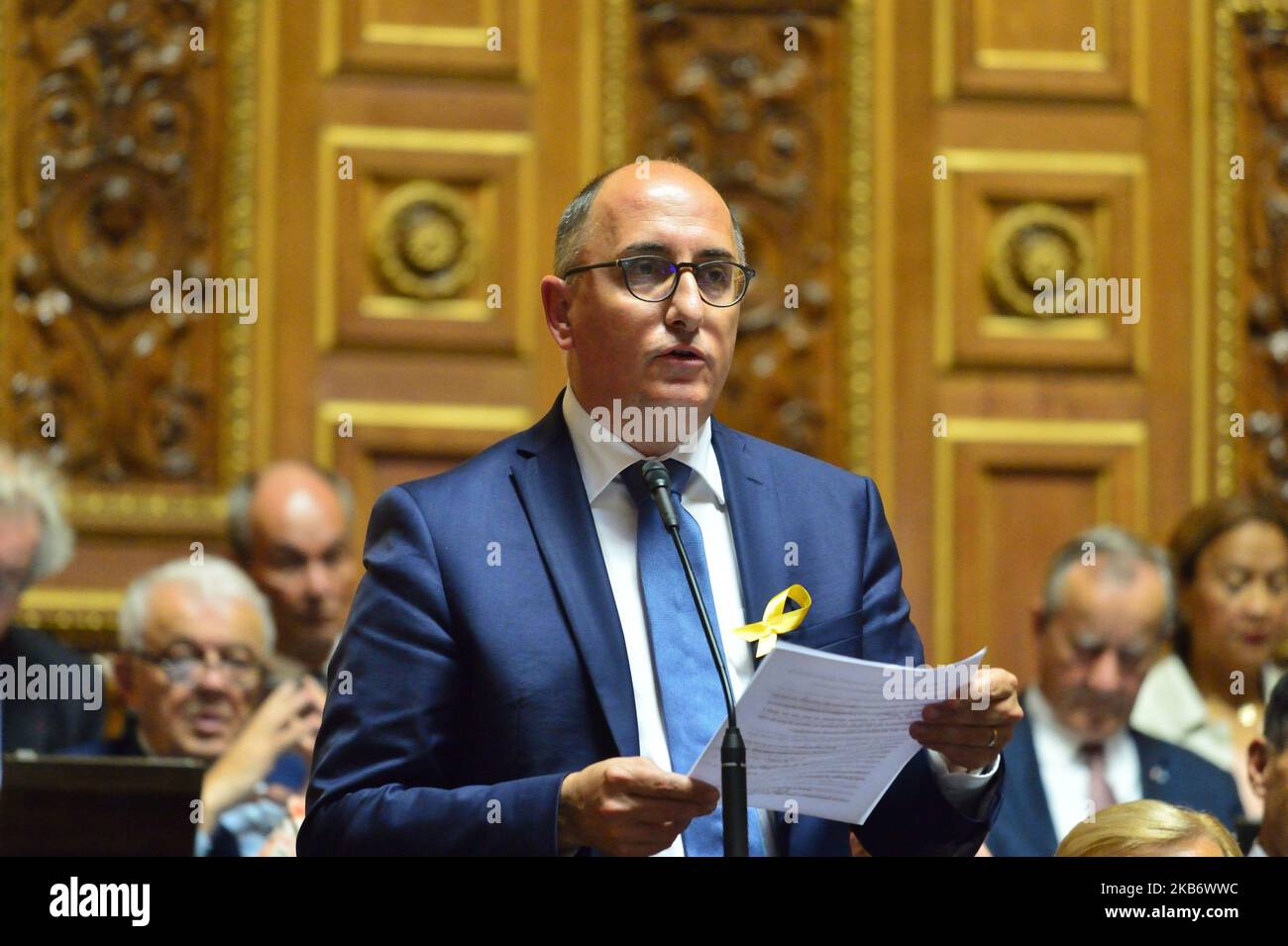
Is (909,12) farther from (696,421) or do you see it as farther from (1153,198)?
(696,421)

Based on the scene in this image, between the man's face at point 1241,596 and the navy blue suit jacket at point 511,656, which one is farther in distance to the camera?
the man's face at point 1241,596

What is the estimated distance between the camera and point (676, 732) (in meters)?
2.22

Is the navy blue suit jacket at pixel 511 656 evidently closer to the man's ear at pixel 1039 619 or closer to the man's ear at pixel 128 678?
the man's ear at pixel 128 678

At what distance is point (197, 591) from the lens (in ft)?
14.0

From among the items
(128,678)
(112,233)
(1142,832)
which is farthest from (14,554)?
(1142,832)

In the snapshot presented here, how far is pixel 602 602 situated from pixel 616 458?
0.20 metres

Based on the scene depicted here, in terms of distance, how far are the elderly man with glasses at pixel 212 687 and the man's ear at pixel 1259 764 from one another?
182 cm

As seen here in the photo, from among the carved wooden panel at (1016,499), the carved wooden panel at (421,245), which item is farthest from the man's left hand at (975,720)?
the carved wooden panel at (421,245)

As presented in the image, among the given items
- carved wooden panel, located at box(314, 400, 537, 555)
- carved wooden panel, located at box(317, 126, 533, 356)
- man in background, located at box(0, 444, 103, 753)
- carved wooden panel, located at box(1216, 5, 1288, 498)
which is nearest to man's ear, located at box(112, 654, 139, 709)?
man in background, located at box(0, 444, 103, 753)

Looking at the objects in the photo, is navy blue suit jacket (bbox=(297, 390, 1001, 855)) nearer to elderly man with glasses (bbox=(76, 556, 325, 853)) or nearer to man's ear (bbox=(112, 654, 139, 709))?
elderly man with glasses (bbox=(76, 556, 325, 853))

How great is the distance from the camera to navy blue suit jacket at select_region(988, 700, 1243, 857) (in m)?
4.04

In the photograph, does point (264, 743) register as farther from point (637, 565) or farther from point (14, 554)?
point (637, 565)

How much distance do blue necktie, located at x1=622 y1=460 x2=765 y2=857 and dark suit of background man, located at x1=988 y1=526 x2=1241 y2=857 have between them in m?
1.82

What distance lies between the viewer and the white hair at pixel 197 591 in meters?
4.23
